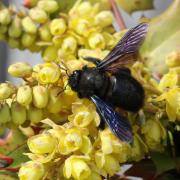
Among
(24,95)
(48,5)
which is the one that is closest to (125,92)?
(24,95)

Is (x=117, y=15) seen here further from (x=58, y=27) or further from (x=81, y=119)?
(x=81, y=119)

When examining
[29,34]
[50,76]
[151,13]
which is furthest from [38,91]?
[151,13]

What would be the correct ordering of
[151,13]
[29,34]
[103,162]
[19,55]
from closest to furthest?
[103,162]
[29,34]
[151,13]
[19,55]

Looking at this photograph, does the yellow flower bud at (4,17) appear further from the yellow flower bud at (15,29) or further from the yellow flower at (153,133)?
the yellow flower at (153,133)

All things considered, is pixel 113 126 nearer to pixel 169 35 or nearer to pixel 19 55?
pixel 169 35

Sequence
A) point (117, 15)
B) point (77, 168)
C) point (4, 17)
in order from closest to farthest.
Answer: point (77, 168), point (4, 17), point (117, 15)

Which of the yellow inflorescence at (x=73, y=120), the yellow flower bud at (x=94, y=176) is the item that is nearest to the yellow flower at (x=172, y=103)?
the yellow inflorescence at (x=73, y=120)

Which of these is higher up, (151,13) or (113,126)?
(151,13)
